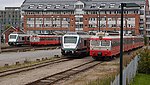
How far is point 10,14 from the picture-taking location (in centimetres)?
19050

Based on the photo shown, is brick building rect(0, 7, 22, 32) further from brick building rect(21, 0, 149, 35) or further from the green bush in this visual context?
the green bush

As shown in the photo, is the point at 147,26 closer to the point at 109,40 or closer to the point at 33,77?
the point at 109,40

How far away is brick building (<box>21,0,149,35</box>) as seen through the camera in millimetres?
111688

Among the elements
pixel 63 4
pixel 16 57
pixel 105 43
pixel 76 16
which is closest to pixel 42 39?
pixel 16 57

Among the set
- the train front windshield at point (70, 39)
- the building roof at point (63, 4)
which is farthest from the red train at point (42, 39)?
the building roof at point (63, 4)

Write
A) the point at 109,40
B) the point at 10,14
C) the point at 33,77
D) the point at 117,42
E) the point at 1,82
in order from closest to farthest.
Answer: the point at 1,82, the point at 33,77, the point at 109,40, the point at 117,42, the point at 10,14

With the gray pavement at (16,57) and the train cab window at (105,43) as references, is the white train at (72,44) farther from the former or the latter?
the train cab window at (105,43)

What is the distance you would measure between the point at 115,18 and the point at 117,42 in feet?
240

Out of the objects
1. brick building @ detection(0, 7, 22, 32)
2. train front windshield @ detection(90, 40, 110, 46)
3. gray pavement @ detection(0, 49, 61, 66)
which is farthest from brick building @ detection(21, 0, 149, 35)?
train front windshield @ detection(90, 40, 110, 46)

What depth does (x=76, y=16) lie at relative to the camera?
120 meters

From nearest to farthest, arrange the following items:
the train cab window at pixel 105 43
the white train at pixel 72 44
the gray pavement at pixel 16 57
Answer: the gray pavement at pixel 16 57
the train cab window at pixel 105 43
the white train at pixel 72 44

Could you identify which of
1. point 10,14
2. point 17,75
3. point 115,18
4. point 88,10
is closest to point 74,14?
point 88,10

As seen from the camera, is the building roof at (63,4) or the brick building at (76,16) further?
the building roof at (63,4)

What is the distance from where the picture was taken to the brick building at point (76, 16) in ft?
366
